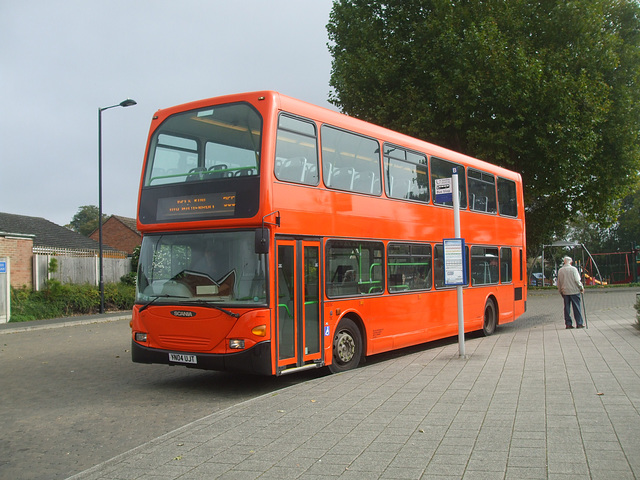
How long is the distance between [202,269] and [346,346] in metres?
2.82

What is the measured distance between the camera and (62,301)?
79.4 feet

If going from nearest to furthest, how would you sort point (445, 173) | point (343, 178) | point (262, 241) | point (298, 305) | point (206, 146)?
1. point (262, 241)
2. point (298, 305)
3. point (206, 146)
4. point (343, 178)
5. point (445, 173)

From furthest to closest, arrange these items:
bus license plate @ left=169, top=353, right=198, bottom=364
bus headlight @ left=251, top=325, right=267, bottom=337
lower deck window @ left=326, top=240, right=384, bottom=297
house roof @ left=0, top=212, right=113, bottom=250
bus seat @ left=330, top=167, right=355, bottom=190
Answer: house roof @ left=0, top=212, right=113, bottom=250 < bus seat @ left=330, top=167, right=355, bottom=190 < lower deck window @ left=326, top=240, right=384, bottom=297 < bus license plate @ left=169, top=353, right=198, bottom=364 < bus headlight @ left=251, top=325, right=267, bottom=337

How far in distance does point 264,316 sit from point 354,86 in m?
20.1

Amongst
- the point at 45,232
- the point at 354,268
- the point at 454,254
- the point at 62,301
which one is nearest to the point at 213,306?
the point at 354,268

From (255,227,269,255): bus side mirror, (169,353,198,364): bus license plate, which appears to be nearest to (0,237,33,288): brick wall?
(169,353,198,364): bus license plate

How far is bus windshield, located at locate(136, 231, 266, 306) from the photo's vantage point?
8.71m

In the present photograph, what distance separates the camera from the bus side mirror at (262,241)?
830cm

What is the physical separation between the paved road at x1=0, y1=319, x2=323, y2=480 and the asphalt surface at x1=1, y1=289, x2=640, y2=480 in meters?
0.81

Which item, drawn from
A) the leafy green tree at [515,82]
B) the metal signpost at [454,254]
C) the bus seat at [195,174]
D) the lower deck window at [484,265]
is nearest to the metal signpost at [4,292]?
the bus seat at [195,174]

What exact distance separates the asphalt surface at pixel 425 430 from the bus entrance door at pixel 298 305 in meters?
0.52

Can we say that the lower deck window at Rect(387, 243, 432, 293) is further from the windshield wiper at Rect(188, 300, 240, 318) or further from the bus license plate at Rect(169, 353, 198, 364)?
the bus license plate at Rect(169, 353, 198, 364)

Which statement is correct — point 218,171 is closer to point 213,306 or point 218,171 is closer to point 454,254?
point 213,306

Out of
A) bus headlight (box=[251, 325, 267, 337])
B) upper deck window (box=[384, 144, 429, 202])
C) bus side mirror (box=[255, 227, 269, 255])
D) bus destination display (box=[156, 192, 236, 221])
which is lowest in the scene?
bus headlight (box=[251, 325, 267, 337])
